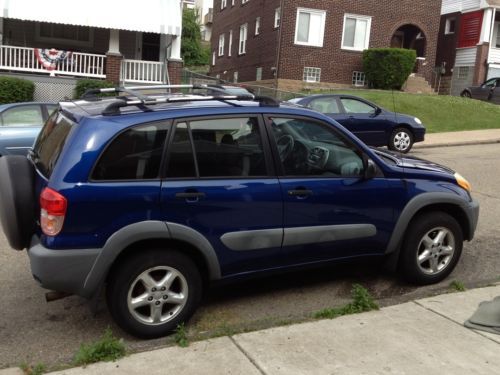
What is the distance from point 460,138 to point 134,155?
1457 cm

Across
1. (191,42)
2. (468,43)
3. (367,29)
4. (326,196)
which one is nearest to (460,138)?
(367,29)

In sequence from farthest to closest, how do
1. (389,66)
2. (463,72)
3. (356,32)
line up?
(463,72) → (356,32) → (389,66)

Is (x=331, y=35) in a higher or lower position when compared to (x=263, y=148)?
higher

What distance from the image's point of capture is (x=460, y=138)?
16781 millimetres

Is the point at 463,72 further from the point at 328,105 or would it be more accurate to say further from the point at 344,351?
the point at 344,351

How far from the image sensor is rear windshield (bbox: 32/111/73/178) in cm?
411

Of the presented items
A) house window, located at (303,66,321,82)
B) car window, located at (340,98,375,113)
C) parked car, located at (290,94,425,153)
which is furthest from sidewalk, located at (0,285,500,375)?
house window, located at (303,66,321,82)

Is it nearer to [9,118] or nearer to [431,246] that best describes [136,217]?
[431,246]

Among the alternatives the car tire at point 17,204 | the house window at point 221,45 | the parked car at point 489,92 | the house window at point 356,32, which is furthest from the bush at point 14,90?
the house window at point 221,45

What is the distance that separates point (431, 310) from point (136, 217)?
2.40 metres

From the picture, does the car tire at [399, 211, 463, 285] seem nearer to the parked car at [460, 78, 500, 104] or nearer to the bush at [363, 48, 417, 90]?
the bush at [363, 48, 417, 90]

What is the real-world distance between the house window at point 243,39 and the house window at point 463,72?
1203 centimetres

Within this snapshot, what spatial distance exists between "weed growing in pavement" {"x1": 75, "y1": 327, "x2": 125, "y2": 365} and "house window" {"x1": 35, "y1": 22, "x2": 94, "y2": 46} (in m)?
18.2

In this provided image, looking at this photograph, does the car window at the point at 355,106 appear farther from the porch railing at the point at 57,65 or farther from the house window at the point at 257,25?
the house window at the point at 257,25
